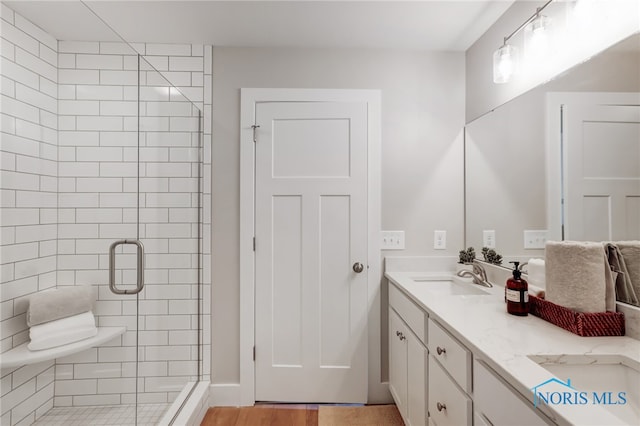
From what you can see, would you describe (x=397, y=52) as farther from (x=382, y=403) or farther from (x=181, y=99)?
(x=382, y=403)

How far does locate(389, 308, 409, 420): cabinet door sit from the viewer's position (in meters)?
1.87

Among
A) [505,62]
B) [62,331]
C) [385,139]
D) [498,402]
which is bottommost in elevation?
[498,402]

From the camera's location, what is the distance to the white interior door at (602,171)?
110 centimetres

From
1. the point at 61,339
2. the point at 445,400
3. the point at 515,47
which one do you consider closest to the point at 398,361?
the point at 445,400

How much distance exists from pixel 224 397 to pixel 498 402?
73.4 inches

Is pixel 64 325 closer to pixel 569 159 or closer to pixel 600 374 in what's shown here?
pixel 600 374

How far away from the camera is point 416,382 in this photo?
167cm

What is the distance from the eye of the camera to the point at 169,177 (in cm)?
190

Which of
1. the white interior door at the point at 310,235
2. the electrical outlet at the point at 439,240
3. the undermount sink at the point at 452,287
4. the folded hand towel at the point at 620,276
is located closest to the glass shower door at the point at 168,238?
the white interior door at the point at 310,235

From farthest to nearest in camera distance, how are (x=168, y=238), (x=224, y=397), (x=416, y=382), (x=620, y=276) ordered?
(x=224, y=397)
(x=168, y=238)
(x=416, y=382)
(x=620, y=276)

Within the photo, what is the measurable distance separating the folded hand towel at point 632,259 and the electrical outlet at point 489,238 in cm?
82

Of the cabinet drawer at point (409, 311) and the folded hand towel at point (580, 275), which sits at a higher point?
the folded hand towel at point (580, 275)

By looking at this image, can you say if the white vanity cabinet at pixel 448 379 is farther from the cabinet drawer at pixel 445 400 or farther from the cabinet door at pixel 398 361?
the cabinet door at pixel 398 361

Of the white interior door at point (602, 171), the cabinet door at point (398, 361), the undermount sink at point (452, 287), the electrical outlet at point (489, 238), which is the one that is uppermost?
the white interior door at point (602, 171)
